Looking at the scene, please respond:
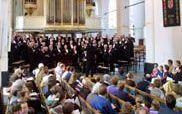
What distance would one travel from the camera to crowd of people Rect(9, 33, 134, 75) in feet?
50.3

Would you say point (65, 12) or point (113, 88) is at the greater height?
point (65, 12)

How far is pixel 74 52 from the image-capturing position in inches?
623

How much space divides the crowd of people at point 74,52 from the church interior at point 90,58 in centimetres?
4

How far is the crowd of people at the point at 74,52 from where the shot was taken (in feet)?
50.3

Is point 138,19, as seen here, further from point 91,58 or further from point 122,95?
point 122,95

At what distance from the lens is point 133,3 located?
21.1m

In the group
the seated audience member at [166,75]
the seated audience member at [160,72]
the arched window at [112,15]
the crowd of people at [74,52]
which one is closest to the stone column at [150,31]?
the crowd of people at [74,52]

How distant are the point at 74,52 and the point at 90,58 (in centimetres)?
104

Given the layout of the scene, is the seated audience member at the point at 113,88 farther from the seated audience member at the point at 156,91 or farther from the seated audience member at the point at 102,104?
the seated audience member at the point at 102,104

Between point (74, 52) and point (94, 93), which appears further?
point (74, 52)

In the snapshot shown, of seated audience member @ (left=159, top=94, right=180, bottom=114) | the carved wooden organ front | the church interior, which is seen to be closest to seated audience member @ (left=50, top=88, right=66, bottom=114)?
the church interior

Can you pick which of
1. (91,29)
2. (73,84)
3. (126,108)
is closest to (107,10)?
(91,29)

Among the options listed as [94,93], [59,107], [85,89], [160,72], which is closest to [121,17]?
[160,72]

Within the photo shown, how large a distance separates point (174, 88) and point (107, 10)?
56.9 ft
